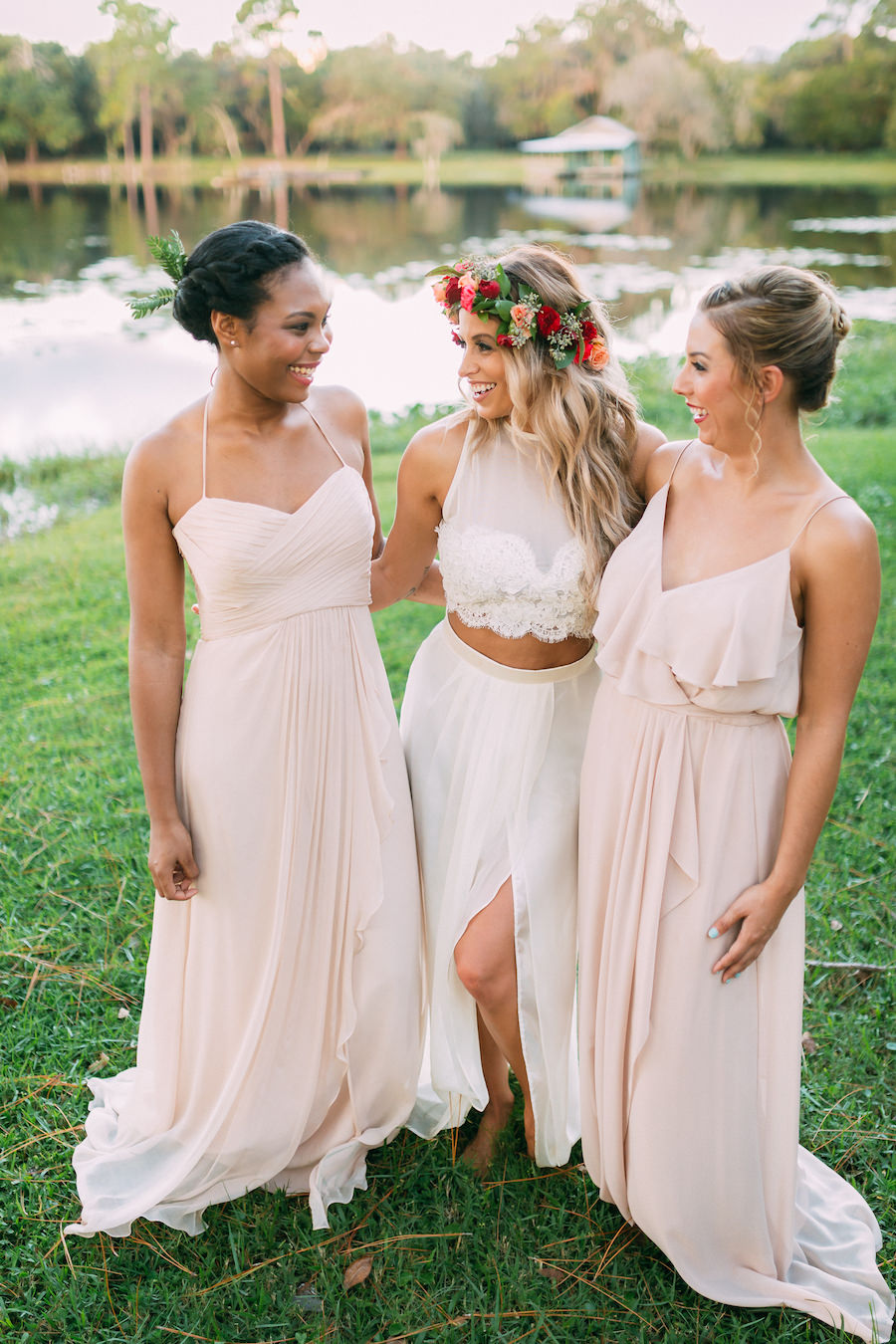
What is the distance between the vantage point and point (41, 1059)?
3.49 metres

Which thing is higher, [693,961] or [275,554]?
[275,554]

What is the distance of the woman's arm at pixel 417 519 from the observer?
9.69 feet

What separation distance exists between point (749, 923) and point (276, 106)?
21.9m

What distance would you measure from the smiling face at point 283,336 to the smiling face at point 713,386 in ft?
2.87

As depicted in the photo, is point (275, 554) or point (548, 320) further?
point (548, 320)

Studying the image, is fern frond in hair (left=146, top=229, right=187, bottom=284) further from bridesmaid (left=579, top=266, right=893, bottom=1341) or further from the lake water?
the lake water

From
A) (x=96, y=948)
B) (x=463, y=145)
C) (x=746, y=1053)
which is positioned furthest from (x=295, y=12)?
(x=746, y=1053)

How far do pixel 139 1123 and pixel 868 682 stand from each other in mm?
4360

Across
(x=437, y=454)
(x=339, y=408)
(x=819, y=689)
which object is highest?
(x=339, y=408)

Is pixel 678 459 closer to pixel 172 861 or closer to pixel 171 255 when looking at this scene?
pixel 171 255

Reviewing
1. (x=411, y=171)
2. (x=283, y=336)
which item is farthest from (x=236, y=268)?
(x=411, y=171)

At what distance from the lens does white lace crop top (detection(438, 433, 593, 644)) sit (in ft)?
9.14

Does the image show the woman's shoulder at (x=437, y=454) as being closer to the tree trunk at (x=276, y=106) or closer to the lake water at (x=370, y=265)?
the lake water at (x=370, y=265)

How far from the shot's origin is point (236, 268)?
8.20 feet
